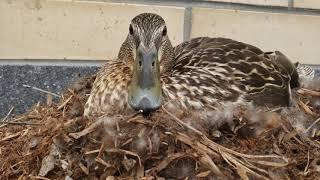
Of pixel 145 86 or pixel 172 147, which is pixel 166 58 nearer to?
pixel 145 86

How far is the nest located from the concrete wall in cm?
75

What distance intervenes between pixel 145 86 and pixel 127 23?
109 cm

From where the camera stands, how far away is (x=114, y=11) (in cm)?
322

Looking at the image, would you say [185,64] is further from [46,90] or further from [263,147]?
[46,90]

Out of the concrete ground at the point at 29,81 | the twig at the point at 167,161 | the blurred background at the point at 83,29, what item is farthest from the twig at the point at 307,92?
the concrete ground at the point at 29,81

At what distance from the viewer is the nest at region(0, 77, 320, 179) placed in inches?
80.5

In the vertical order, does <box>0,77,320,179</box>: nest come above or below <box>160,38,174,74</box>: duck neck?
below

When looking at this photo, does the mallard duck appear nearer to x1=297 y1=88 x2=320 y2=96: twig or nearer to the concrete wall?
x1=297 y1=88 x2=320 y2=96: twig

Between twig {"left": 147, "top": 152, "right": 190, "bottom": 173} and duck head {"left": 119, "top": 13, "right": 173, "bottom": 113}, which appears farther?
duck head {"left": 119, "top": 13, "right": 173, "bottom": 113}

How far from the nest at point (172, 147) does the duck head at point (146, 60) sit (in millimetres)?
58

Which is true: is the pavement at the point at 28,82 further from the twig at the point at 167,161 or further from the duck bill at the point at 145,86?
the twig at the point at 167,161

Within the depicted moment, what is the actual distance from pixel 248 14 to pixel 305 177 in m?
1.47

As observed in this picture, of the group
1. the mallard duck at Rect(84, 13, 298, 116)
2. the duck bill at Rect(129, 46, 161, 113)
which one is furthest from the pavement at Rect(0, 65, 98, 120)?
the duck bill at Rect(129, 46, 161, 113)

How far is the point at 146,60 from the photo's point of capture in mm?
2248
